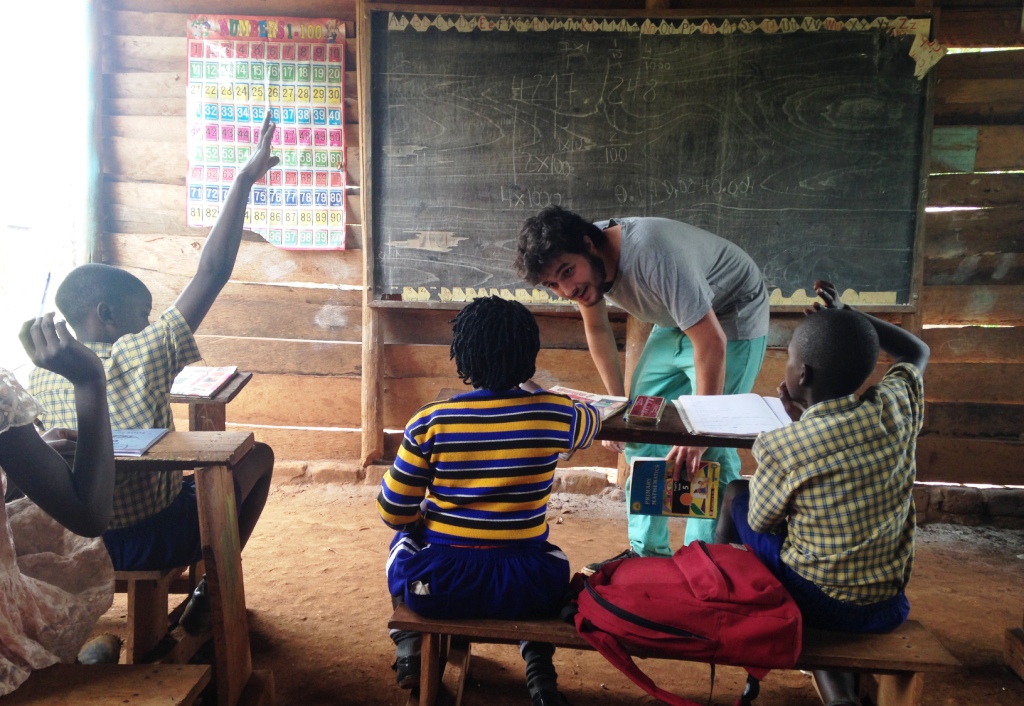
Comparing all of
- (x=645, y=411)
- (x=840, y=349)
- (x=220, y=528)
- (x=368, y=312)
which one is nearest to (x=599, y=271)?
(x=645, y=411)

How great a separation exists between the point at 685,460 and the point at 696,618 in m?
0.88

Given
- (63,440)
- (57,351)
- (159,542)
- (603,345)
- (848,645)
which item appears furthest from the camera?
(603,345)

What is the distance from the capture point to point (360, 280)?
4246 mm

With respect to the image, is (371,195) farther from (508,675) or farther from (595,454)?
(508,675)

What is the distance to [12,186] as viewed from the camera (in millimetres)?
4152

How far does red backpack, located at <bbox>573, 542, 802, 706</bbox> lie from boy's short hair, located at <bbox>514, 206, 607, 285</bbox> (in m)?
1.07

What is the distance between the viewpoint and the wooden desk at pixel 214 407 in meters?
2.50

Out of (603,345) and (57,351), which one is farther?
(603,345)

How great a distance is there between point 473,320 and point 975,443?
350 centimetres

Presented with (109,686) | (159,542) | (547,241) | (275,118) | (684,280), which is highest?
(275,118)

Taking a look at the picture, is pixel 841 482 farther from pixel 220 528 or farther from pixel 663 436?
pixel 220 528

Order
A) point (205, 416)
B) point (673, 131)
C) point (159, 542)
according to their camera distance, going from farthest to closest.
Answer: point (673, 131), point (205, 416), point (159, 542)

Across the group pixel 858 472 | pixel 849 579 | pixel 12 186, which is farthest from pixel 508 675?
pixel 12 186

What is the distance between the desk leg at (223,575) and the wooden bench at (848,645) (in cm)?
50
